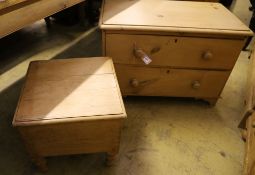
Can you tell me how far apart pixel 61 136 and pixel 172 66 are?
0.73 meters

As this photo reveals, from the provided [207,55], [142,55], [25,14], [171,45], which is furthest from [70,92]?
[207,55]

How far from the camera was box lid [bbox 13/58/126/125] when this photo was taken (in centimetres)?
81

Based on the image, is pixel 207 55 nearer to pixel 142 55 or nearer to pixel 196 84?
pixel 196 84

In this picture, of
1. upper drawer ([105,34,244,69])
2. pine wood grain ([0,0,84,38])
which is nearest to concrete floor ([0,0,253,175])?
upper drawer ([105,34,244,69])

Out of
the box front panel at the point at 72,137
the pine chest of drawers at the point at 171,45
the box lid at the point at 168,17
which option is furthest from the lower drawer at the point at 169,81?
the box front panel at the point at 72,137

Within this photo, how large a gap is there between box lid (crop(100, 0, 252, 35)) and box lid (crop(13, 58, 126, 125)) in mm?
244

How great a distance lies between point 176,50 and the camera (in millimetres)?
1185

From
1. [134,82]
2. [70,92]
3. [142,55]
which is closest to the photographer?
[70,92]

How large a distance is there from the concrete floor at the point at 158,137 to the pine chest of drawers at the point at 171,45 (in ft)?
0.40

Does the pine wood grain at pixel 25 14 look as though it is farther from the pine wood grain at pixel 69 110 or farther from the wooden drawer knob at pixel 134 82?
the wooden drawer knob at pixel 134 82

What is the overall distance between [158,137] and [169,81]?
35cm

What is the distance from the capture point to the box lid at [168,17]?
1099mm

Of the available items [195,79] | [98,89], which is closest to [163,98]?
[195,79]

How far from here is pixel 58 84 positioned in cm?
93
